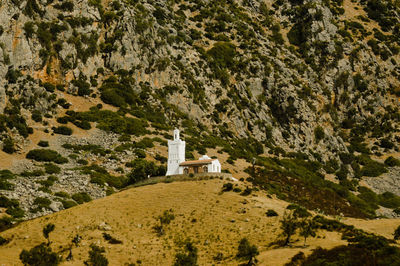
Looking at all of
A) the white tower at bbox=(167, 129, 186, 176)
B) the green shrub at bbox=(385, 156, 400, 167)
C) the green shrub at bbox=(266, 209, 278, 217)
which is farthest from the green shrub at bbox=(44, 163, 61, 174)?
the green shrub at bbox=(385, 156, 400, 167)

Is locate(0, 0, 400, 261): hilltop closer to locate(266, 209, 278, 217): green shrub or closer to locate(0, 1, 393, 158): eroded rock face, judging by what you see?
locate(0, 1, 393, 158): eroded rock face

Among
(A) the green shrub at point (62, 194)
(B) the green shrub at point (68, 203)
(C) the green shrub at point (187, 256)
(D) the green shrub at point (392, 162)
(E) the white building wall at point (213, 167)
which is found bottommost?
(C) the green shrub at point (187, 256)

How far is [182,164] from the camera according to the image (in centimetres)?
6462

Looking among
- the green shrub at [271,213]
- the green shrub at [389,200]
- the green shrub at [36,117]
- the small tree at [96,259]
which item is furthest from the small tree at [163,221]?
the green shrub at [389,200]

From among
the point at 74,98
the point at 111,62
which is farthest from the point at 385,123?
the point at 74,98

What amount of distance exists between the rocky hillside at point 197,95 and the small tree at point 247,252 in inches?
1074

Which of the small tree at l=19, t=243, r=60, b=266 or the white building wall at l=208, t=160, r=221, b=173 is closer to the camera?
the small tree at l=19, t=243, r=60, b=266

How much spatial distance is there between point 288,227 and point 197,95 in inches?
2786

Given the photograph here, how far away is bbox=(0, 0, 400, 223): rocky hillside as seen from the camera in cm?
7856

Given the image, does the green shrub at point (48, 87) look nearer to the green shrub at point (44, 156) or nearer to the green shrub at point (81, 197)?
the green shrub at point (44, 156)

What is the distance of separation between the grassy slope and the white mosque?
392 cm

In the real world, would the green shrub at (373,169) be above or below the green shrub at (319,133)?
below

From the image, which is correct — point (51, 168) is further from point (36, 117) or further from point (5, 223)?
point (5, 223)

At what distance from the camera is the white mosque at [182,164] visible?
6362 centimetres
